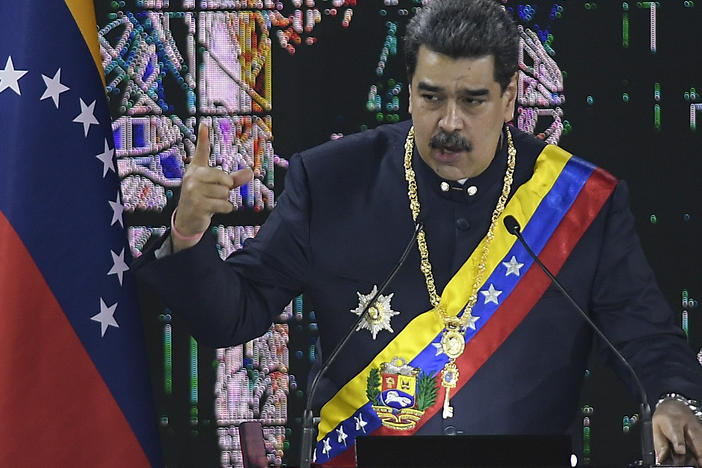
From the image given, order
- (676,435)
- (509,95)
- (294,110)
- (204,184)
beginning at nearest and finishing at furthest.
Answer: (676,435) → (204,184) → (509,95) → (294,110)

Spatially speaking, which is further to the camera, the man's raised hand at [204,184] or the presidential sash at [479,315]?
the presidential sash at [479,315]

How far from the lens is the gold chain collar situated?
2232 mm

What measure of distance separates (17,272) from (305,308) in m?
0.78

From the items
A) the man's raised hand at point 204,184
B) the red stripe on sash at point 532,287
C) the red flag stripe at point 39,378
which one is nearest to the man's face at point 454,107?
the red stripe on sash at point 532,287

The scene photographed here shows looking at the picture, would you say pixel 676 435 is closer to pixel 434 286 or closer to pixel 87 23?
pixel 434 286

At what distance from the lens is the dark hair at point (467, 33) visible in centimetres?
215

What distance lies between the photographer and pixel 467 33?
7.06 feet

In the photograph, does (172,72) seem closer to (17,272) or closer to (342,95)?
(342,95)

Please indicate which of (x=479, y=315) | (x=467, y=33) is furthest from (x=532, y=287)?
(x=467, y=33)

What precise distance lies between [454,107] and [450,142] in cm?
7

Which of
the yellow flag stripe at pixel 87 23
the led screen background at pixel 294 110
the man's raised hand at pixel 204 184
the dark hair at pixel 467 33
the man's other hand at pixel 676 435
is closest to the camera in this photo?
the man's other hand at pixel 676 435

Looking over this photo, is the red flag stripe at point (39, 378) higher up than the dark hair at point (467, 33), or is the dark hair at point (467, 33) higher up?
the dark hair at point (467, 33)

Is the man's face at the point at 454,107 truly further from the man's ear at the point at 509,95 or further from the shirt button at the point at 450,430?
the shirt button at the point at 450,430

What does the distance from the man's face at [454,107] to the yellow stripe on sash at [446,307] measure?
0.63 feet
